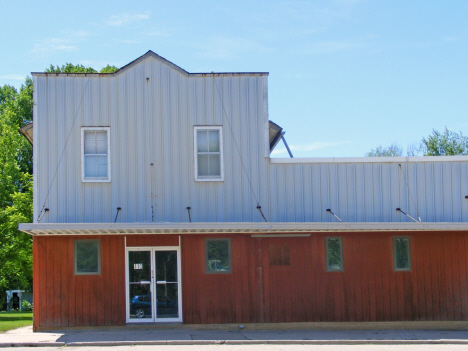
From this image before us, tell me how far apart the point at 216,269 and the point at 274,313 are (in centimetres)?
201

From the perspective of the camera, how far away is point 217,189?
17.6 meters

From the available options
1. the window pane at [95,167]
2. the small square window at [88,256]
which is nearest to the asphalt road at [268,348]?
the small square window at [88,256]

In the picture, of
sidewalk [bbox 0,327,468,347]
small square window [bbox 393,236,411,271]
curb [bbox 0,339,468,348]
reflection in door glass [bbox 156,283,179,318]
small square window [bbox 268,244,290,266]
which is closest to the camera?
curb [bbox 0,339,468,348]

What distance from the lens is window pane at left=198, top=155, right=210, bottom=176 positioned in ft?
58.4

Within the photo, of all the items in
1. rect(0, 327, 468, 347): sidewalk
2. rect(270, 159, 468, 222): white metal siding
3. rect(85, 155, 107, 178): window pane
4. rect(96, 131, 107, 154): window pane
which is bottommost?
rect(0, 327, 468, 347): sidewalk

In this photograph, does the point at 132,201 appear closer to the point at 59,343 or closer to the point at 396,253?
the point at 59,343

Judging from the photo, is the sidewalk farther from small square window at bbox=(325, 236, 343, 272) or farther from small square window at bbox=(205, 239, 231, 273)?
small square window at bbox=(325, 236, 343, 272)

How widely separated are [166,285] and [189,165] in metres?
3.39

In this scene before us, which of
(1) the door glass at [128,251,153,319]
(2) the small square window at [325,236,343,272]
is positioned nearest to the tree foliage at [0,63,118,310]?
(1) the door glass at [128,251,153,319]

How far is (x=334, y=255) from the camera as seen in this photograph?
58.0ft

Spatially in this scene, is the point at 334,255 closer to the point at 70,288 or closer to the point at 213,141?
the point at 213,141

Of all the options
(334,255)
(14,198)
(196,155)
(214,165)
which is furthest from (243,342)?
(14,198)

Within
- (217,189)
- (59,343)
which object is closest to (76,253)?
(59,343)

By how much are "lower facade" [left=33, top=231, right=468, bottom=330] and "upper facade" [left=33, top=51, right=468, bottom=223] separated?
665 mm
